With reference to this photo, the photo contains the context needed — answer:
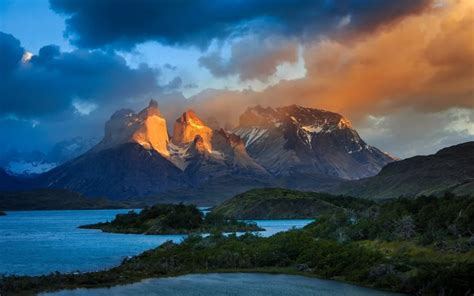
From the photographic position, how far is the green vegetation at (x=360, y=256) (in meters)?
73.2

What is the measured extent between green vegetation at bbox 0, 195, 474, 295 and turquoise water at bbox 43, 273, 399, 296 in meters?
3.37

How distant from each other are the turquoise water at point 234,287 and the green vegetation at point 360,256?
337 centimetres

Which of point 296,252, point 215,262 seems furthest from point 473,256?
point 215,262

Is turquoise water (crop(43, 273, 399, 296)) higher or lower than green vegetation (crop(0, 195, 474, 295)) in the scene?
lower

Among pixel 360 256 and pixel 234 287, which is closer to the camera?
pixel 234 287

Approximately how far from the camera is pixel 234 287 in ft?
251

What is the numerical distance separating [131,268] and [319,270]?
27981 mm

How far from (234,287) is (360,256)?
70.9 ft

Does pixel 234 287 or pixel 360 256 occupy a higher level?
pixel 360 256

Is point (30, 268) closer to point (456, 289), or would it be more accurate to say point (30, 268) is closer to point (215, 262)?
point (215, 262)

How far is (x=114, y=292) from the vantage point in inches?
2788

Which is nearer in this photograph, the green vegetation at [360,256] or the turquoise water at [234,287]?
the turquoise water at [234,287]

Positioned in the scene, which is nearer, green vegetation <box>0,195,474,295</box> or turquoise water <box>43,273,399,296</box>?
turquoise water <box>43,273,399,296</box>

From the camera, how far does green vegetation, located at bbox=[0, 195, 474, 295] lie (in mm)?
73250
